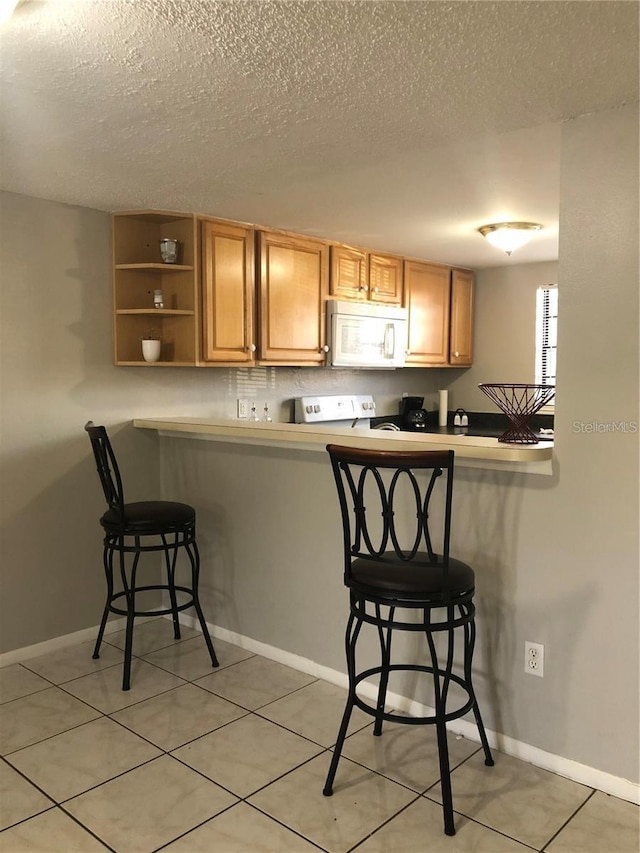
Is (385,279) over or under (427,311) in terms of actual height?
over

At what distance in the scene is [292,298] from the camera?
393 cm

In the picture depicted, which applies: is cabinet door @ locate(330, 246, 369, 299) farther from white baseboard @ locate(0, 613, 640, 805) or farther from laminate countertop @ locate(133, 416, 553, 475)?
white baseboard @ locate(0, 613, 640, 805)

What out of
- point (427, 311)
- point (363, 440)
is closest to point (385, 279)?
point (427, 311)

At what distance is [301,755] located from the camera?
2346 millimetres

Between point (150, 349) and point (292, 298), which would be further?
point (292, 298)

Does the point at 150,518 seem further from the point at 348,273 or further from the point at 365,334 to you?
the point at 348,273

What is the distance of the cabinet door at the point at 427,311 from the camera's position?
15.8ft

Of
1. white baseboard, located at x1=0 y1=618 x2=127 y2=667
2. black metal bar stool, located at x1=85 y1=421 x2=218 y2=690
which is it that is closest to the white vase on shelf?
black metal bar stool, located at x1=85 y1=421 x2=218 y2=690

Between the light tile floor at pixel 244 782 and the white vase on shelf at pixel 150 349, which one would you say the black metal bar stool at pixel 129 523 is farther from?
the white vase on shelf at pixel 150 349

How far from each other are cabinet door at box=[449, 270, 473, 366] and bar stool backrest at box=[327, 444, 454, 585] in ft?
8.98

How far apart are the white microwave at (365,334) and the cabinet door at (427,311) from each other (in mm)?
141

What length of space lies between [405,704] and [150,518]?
4.19 ft

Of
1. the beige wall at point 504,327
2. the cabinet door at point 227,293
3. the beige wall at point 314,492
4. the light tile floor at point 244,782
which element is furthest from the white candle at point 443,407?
the light tile floor at point 244,782

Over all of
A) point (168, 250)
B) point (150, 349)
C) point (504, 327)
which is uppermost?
point (168, 250)
